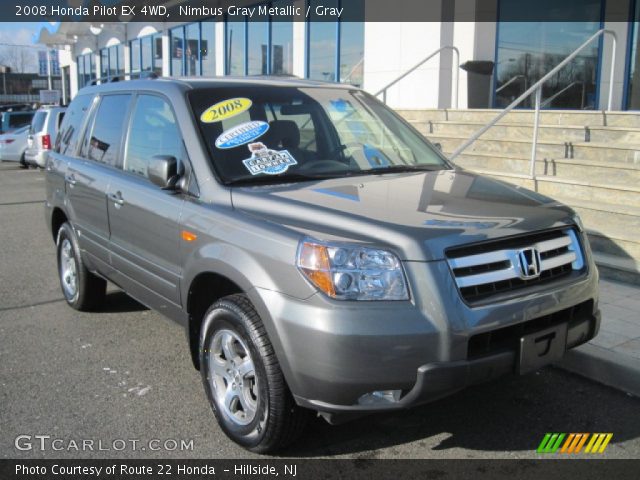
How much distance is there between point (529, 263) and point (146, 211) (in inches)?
92.1

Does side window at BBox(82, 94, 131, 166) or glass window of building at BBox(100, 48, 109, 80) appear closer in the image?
side window at BBox(82, 94, 131, 166)

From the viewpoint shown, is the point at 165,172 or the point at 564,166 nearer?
the point at 165,172

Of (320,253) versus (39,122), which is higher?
(39,122)

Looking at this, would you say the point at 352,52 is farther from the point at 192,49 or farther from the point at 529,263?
the point at 529,263

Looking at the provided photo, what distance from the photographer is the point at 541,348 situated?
3037 mm

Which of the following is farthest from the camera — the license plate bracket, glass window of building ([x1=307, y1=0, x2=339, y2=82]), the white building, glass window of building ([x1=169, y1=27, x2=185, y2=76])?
glass window of building ([x1=169, y1=27, x2=185, y2=76])

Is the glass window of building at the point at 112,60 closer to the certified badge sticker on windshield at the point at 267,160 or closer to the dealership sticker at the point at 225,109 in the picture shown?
the dealership sticker at the point at 225,109

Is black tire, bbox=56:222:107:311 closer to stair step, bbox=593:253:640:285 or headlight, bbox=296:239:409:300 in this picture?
headlight, bbox=296:239:409:300

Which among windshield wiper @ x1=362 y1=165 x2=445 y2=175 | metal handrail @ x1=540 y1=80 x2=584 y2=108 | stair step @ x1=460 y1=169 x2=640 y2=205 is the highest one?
metal handrail @ x1=540 y1=80 x2=584 y2=108

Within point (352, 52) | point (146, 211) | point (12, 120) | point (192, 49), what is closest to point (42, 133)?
point (192, 49)

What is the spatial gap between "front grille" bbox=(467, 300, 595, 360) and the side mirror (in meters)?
1.93

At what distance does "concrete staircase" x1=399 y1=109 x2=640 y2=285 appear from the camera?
6.21 meters

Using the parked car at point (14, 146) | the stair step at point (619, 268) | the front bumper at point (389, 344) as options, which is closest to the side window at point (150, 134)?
the front bumper at point (389, 344)

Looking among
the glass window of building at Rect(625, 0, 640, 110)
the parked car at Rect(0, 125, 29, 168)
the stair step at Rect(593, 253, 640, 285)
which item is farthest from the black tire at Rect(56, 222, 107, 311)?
the parked car at Rect(0, 125, 29, 168)
